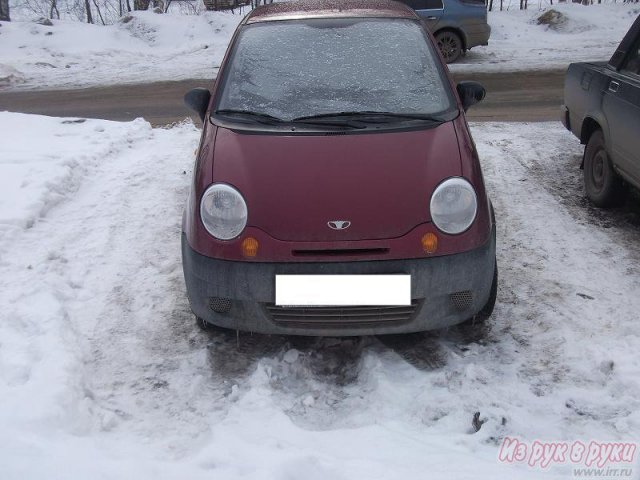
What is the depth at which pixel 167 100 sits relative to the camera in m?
9.88

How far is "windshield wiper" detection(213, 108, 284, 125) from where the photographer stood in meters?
3.47

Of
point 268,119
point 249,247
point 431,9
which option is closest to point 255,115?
point 268,119

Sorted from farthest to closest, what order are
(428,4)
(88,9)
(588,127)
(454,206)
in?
(88,9) → (428,4) → (588,127) → (454,206)

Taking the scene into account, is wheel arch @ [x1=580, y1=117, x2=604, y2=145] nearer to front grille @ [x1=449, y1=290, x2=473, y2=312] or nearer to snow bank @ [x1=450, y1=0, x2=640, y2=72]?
front grille @ [x1=449, y1=290, x2=473, y2=312]

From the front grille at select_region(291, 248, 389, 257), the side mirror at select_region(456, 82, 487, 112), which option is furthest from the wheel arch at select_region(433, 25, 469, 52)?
the front grille at select_region(291, 248, 389, 257)

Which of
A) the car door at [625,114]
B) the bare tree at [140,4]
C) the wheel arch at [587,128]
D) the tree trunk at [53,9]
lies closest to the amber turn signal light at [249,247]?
the car door at [625,114]

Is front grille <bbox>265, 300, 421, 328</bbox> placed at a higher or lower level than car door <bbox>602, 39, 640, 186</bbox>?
lower

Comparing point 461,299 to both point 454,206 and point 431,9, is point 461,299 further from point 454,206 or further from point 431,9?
point 431,9

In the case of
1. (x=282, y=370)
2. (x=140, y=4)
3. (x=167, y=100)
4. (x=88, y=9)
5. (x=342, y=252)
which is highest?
(x=140, y=4)

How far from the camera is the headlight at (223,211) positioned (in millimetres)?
2988

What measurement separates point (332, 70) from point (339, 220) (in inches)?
52.6

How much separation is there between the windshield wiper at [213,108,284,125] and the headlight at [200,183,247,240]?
593 millimetres

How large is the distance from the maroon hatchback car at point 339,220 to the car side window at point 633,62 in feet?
6.35

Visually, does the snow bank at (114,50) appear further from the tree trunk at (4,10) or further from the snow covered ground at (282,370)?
the snow covered ground at (282,370)
